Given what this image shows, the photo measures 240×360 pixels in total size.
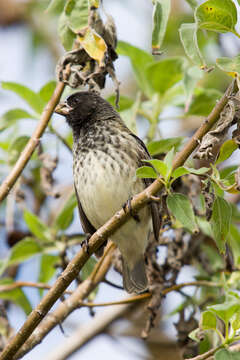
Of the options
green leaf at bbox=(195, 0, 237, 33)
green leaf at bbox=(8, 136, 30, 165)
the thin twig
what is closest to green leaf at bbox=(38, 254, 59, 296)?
the thin twig

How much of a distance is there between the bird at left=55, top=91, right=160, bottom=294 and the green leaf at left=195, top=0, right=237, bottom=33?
115 cm

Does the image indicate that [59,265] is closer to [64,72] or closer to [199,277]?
[199,277]

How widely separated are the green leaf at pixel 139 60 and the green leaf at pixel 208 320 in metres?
1.77

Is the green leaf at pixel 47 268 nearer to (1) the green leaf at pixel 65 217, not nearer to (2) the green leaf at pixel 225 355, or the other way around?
(1) the green leaf at pixel 65 217

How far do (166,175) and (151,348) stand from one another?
221 centimetres

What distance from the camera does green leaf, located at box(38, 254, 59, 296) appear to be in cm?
377

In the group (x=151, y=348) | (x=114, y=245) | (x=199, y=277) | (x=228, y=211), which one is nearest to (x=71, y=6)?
(x=228, y=211)

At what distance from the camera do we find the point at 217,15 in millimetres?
2295

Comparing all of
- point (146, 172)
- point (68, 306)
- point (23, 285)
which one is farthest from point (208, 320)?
point (23, 285)

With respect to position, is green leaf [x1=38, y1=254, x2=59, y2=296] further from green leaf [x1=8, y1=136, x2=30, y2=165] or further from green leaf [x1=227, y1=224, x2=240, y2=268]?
green leaf [x1=227, y1=224, x2=240, y2=268]

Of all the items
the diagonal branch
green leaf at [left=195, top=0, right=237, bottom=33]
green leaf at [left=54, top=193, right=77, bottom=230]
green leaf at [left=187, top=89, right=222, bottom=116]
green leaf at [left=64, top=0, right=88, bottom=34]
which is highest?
green leaf at [left=64, top=0, right=88, bottom=34]

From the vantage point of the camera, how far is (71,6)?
289 centimetres

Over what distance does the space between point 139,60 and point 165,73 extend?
209 millimetres

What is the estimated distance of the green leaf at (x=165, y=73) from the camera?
3641mm
